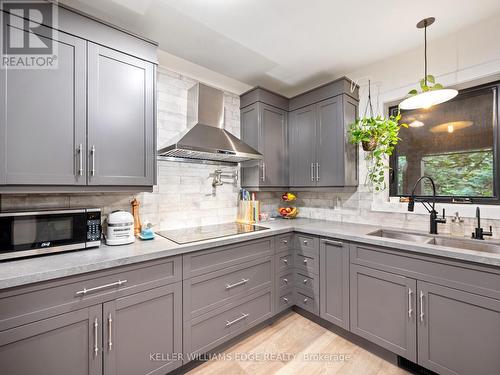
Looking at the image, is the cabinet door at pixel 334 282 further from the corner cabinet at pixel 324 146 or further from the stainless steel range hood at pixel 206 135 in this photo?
the stainless steel range hood at pixel 206 135

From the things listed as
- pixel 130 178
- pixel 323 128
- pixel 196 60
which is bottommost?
pixel 130 178

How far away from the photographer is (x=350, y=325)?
75.1 inches

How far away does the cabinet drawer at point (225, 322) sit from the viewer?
1617mm

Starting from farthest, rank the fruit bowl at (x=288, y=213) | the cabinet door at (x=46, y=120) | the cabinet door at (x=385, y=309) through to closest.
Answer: the fruit bowl at (x=288, y=213)
the cabinet door at (x=385, y=309)
the cabinet door at (x=46, y=120)

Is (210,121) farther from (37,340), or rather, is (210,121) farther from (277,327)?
(277,327)

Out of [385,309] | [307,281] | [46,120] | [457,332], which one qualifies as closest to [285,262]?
[307,281]

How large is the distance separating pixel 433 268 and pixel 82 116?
7.97 feet

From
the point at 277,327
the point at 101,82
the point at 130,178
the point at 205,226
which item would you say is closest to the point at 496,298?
the point at 277,327

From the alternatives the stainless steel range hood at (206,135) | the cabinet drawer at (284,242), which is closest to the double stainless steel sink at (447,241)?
the cabinet drawer at (284,242)

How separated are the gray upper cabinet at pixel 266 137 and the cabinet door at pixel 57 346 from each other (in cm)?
181

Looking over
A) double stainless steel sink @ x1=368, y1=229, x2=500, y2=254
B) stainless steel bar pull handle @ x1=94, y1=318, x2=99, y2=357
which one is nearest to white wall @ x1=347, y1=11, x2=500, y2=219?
double stainless steel sink @ x1=368, y1=229, x2=500, y2=254

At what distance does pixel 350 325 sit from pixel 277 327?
66 cm

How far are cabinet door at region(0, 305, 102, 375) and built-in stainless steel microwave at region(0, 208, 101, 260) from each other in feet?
1.36

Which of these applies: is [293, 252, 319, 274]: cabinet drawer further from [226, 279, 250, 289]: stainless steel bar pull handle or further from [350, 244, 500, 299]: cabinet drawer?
[226, 279, 250, 289]: stainless steel bar pull handle
